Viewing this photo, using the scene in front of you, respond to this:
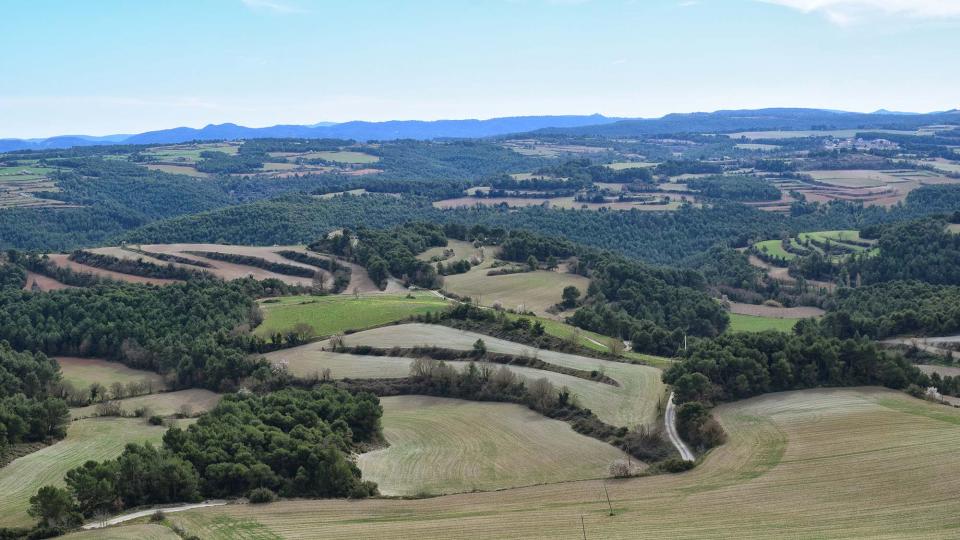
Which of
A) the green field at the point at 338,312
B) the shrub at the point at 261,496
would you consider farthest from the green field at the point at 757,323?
the shrub at the point at 261,496

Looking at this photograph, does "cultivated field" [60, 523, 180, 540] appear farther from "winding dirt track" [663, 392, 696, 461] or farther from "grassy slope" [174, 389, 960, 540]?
"winding dirt track" [663, 392, 696, 461]

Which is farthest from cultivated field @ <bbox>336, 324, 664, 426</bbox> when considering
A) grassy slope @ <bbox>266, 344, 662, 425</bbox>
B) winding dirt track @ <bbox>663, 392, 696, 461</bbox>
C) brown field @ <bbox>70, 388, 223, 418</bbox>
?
brown field @ <bbox>70, 388, 223, 418</bbox>

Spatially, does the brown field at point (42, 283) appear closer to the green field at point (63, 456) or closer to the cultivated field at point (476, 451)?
the green field at point (63, 456)

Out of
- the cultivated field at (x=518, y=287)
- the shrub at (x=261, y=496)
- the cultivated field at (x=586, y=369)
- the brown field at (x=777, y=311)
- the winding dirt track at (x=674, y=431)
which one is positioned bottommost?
the brown field at (x=777, y=311)

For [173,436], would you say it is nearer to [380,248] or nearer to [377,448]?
[377,448]

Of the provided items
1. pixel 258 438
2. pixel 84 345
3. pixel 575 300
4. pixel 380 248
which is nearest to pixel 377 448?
pixel 258 438

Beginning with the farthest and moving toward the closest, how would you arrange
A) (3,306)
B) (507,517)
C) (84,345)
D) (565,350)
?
(3,306)
(84,345)
(565,350)
(507,517)

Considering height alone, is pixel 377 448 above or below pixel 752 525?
below
